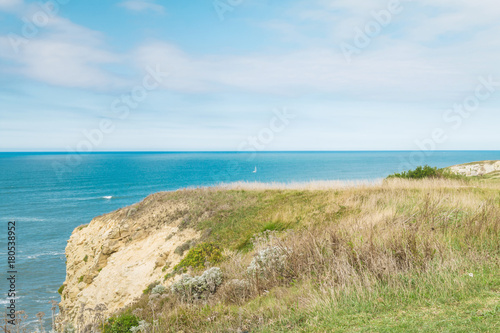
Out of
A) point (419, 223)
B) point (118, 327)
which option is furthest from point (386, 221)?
point (118, 327)

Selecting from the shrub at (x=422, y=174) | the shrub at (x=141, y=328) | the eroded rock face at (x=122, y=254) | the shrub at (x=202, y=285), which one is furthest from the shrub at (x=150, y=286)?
the shrub at (x=422, y=174)

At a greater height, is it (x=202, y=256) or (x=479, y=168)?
(x=479, y=168)

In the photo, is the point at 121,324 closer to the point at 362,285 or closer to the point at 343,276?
the point at 343,276

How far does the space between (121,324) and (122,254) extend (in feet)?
39.6

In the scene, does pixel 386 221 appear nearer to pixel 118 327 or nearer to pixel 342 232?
pixel 342 232

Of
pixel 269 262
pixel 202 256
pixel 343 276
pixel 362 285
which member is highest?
pixel 343 276

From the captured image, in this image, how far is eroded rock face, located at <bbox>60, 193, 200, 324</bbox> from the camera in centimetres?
1650

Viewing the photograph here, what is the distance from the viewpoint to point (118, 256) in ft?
63.8

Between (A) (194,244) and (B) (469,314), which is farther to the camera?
(A) (194,244)

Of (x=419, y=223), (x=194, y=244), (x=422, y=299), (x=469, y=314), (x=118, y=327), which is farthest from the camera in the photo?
(x=194, y=244)

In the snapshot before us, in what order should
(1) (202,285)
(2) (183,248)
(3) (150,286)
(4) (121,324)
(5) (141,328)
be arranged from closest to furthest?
(5) (141,328) → (4) (121,324) → (1) (202,285) → (3) (150,286) → (2) (183,248)

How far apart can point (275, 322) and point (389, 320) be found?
1761mm

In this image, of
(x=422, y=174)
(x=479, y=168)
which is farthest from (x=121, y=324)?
(x=479, y=168)

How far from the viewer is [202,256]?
14.2m
